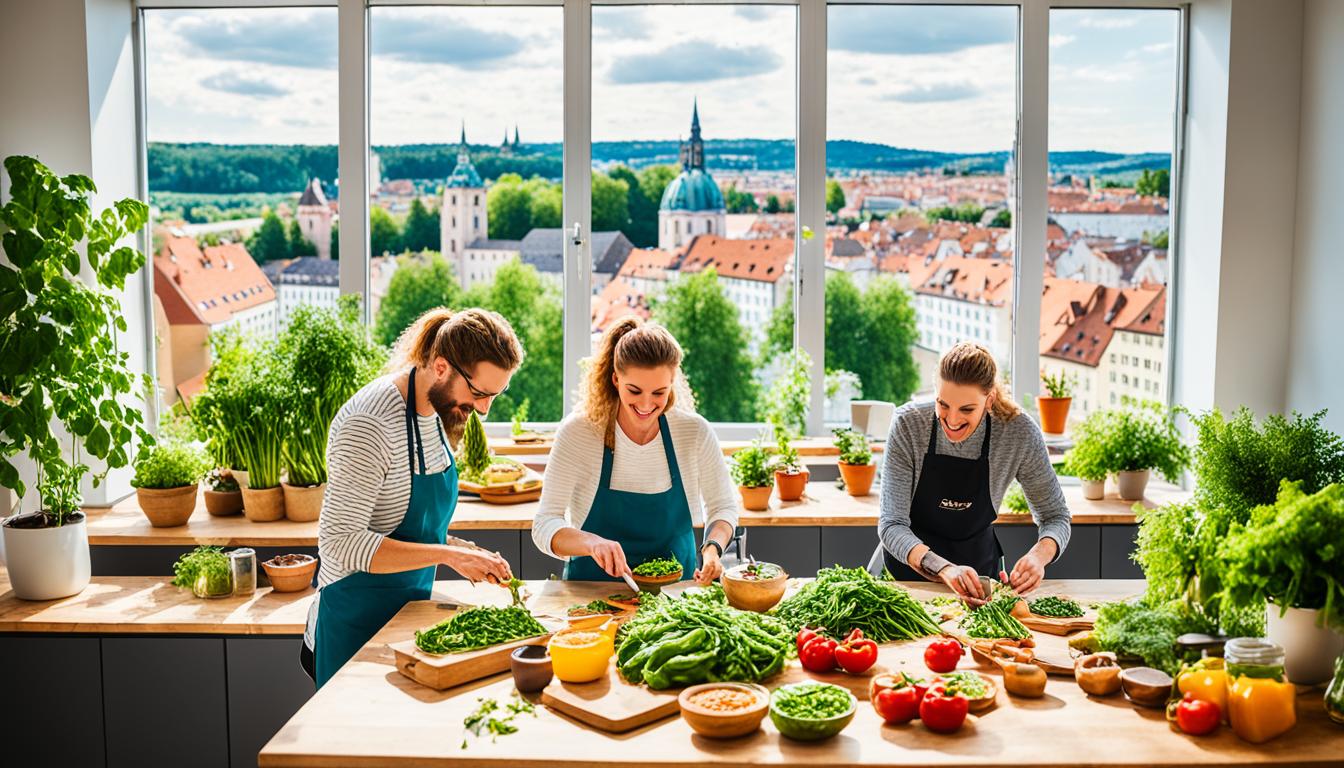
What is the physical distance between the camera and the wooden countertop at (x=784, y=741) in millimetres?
2422

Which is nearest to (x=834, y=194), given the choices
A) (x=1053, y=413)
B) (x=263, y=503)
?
(x=1053, y=413)

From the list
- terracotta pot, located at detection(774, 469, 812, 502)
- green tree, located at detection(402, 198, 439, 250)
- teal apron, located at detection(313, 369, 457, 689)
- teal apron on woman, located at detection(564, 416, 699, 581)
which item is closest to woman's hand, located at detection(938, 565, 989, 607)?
teal apron on woman, located at detection(564, 416, 699, 581)

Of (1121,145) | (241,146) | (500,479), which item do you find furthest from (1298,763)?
(241,146)

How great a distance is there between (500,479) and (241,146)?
213 cm

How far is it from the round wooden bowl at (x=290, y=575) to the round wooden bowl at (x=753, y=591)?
6.03ft

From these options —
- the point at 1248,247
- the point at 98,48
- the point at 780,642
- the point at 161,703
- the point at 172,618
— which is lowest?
the point at 161,703

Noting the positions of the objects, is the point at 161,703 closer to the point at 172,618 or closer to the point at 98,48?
the point at 172,618

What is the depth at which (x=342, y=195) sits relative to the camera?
5676 millimetres

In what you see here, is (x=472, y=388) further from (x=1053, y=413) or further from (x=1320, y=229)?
(x=1320, y=229)

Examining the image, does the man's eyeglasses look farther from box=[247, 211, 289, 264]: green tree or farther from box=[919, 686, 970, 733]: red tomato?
box=[247, 211, 289, 264]: green tree

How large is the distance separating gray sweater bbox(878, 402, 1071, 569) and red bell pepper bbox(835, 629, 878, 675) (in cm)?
109

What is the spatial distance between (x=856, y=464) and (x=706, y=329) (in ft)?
3.37

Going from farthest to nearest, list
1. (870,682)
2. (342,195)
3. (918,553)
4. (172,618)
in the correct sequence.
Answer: (342,195)
(172,618)
(918,553)
(870,682)

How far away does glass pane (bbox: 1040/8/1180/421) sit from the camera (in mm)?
5715
